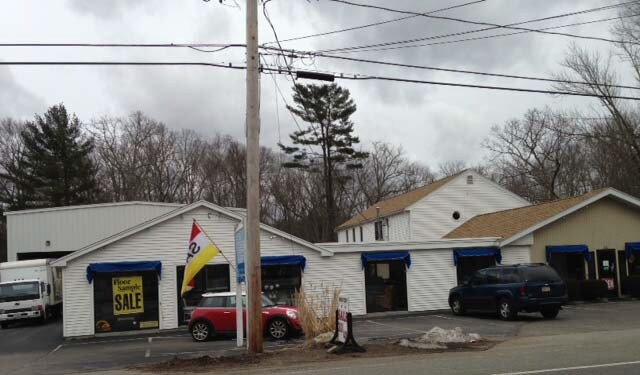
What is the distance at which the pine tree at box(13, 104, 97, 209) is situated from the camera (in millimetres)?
55500

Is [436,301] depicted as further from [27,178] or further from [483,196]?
[27,178]

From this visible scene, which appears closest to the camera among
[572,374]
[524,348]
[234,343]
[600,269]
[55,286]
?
[572,374]

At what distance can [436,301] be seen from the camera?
26812 millimetres

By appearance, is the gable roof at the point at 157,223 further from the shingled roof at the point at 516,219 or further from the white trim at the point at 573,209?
the shingled roof at the point at 516,219

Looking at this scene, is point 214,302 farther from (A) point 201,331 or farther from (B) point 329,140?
(B) point 329,140

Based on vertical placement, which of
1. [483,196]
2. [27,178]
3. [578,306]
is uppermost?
[27,178]

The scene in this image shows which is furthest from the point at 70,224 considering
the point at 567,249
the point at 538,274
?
the point at 538,274

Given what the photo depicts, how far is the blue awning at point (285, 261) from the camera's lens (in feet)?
81.4

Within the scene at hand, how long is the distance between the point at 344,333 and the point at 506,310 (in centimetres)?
900

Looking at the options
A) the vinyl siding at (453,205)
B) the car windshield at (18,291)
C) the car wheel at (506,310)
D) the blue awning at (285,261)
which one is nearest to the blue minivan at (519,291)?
the car wheel at (506,310)

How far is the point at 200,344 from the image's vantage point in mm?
18531

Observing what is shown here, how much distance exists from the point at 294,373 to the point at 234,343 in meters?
7.18

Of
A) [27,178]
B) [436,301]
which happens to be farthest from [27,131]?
[436,301]

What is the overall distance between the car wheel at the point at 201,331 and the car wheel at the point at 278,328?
1962 mm
